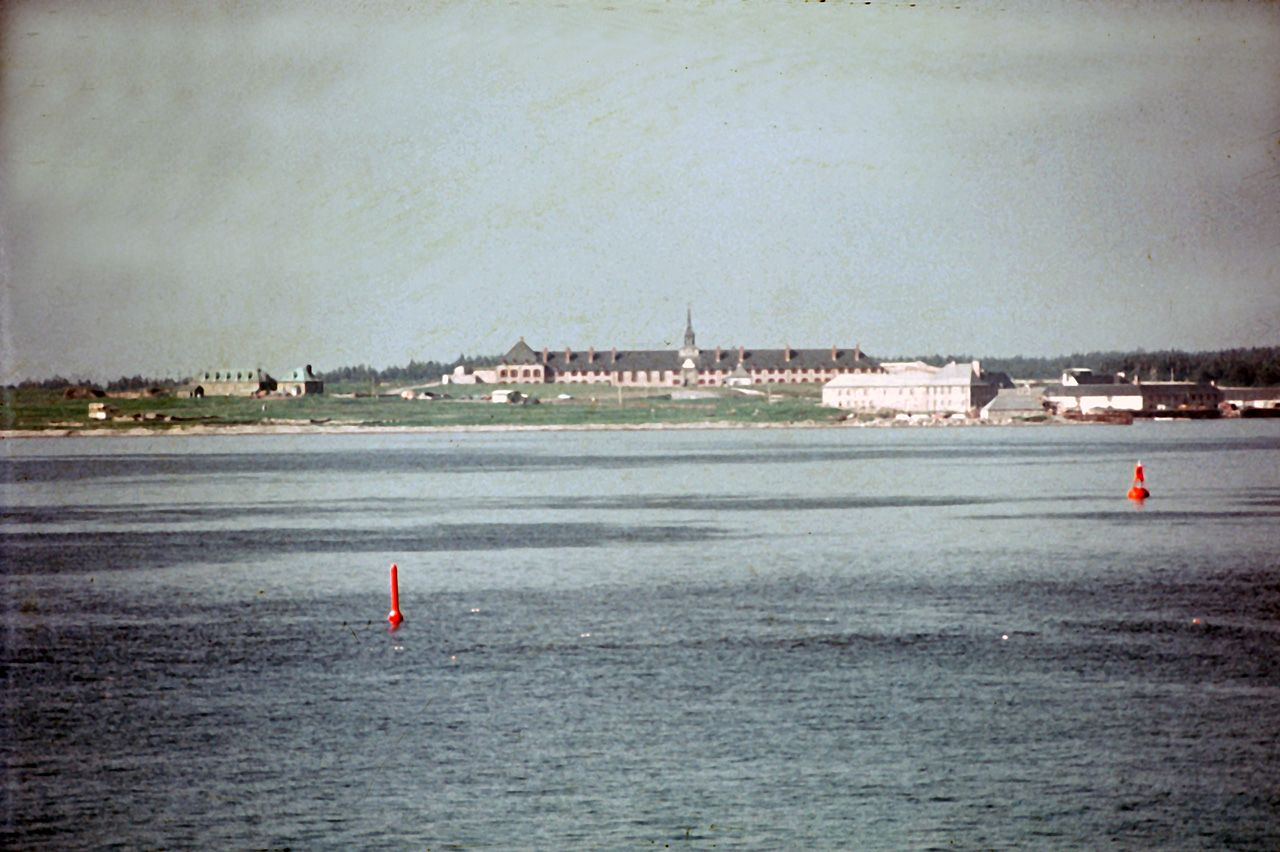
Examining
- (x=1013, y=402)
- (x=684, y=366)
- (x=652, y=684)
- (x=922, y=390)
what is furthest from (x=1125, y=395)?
(x=652, y=684)

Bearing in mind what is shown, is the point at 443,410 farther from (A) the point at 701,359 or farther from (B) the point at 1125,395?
(B) the point at 1125,395

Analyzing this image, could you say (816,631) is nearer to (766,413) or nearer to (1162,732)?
(1162,732)

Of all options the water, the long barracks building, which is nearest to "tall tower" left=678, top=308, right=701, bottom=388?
the long barracks building

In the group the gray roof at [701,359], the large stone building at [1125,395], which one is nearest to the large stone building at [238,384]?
the gray roof at [701,359]

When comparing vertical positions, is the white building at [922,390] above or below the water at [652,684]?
above

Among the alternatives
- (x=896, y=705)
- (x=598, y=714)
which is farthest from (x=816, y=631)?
(x=598, y=714)

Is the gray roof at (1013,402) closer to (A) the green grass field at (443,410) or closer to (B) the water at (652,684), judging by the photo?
(A) the green grass field at (443,410)

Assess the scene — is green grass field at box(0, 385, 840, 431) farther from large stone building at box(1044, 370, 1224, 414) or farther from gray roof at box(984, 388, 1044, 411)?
large stone building at box(1044, 370, 1224, 414)
